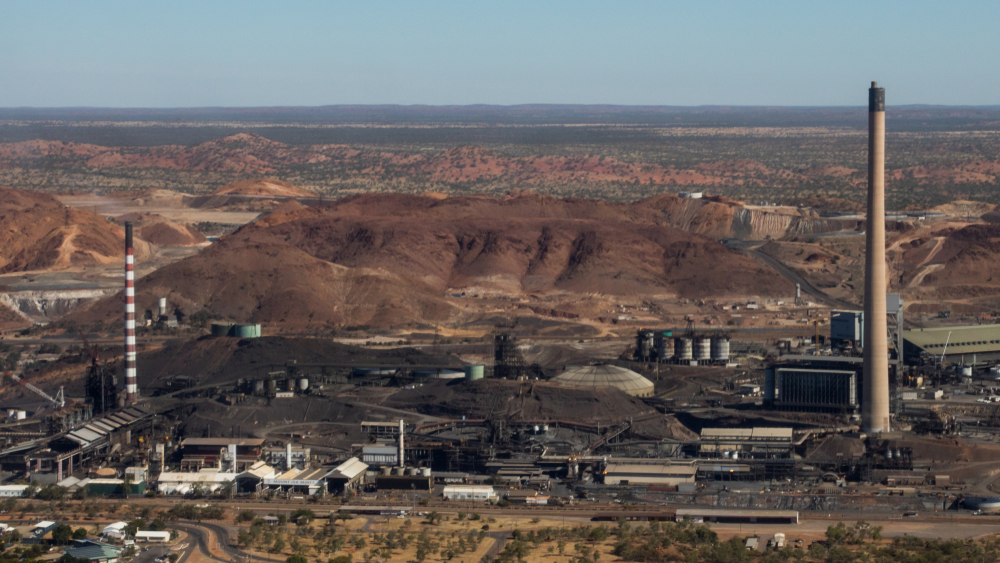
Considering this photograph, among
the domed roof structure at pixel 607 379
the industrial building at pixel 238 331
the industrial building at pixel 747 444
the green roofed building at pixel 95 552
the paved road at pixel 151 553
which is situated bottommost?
the paved road at pixel 151 553

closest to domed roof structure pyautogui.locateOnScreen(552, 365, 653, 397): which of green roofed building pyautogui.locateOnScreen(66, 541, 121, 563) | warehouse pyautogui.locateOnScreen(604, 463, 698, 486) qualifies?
warehouse pyautogui.locateOnScreen(604, 463, 698, 486)

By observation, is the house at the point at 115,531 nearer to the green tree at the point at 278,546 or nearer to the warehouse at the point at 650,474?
the green tree at the point at 278,546

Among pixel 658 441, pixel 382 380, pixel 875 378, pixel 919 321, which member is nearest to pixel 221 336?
pixel 382 380

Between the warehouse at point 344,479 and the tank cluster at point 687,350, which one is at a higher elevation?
the tank cluster at point 687,350

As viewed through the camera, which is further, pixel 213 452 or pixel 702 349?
pixel 702 349

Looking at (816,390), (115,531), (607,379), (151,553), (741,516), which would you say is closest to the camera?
(151,553)

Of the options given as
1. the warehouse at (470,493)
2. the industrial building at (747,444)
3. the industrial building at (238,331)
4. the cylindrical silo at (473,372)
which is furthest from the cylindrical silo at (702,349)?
the warehouse at (470,493)

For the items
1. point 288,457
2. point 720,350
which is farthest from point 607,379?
point 288,457

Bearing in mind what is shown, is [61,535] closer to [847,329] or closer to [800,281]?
[847,329]
